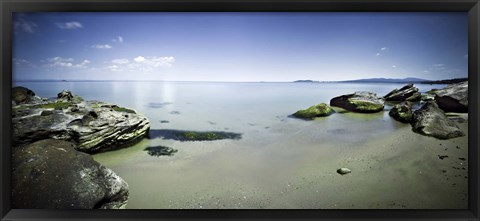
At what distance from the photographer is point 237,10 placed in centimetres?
224

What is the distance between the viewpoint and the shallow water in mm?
2285

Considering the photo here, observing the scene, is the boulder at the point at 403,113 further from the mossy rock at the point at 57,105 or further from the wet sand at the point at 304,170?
the mossy rock at the point at 57,105

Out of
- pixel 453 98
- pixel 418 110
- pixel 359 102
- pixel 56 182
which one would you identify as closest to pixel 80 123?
pixel 56 182

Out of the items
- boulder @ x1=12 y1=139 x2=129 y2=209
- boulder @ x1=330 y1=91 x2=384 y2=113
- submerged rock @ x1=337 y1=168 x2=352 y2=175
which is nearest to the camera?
boulder @ x1=12 y1=139 x2=129 y2=209

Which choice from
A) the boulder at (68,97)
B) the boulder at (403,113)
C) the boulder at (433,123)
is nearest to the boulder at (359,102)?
the boulder at (403,113)

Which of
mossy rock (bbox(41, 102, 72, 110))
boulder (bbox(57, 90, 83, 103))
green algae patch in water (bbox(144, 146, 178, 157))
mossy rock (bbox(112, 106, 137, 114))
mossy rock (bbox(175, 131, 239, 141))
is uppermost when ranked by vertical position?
boulder (bbox(57, 90, 83, 103))

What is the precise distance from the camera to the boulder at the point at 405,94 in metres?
2.40

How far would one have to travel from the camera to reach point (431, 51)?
93.4 inches

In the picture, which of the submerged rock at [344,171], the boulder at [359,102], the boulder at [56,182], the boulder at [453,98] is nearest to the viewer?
the boulder at [56,182]

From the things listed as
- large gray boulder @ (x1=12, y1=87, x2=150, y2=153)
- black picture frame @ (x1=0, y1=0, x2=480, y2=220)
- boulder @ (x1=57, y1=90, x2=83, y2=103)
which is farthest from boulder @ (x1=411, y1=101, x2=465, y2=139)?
boulder @ (x1=57, y1=90, x2=83, y2=103)

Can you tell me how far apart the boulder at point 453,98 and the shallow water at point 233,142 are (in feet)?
0.52

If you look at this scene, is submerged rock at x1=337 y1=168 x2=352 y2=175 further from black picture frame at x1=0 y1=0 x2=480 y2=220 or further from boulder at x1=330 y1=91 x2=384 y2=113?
boulder at x1=330 y1=91 x2=384 y2=113

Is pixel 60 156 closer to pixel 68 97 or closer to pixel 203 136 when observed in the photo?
pixel 68 97

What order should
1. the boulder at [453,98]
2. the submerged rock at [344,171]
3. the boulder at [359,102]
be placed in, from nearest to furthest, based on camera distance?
the boulder at [453,98] → the submerged rock at [344,171] → the boulder at [359,102]
